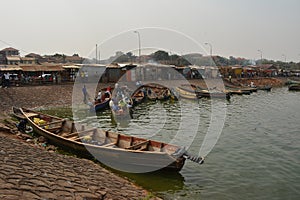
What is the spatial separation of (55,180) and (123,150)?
3469 mm

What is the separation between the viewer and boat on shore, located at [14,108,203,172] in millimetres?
9898

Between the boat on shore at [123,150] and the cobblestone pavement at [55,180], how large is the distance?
2.56 ft

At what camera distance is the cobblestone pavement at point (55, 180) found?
6156 mm

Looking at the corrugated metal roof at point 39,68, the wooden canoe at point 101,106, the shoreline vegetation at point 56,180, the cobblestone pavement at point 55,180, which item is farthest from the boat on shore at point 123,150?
the corrugated metal roof at point 39,68

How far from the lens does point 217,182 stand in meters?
9.90

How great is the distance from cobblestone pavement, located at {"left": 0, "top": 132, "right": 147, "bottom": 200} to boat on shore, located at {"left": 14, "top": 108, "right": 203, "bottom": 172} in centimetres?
78

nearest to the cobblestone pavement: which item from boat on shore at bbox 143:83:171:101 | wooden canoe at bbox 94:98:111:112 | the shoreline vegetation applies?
the shoreline vegetation

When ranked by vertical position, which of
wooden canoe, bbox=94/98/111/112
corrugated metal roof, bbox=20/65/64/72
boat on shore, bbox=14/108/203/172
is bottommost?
boat on shore, bbox=14/108/203/172

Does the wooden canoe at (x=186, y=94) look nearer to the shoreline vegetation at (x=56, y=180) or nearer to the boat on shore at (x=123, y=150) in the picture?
the boat on shore at (x=123, y=150)

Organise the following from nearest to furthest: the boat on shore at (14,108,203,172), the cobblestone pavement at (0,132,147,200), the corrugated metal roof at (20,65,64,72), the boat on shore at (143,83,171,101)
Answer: the cobblestone pavement at (0,132,147,200), the boat on shore at (14,108,203,172), the boat on shore at (143,83,171,101), the corrugated metal roof at (20,65,64,72)

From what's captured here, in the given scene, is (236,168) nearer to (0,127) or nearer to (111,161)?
(111,161)

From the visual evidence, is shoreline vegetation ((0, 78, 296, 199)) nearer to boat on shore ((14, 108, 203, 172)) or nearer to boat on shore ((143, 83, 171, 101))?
boat on shore ((14, 108, 203, 172))

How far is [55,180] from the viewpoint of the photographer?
728 cm

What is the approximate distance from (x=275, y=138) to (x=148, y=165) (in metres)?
9.28
